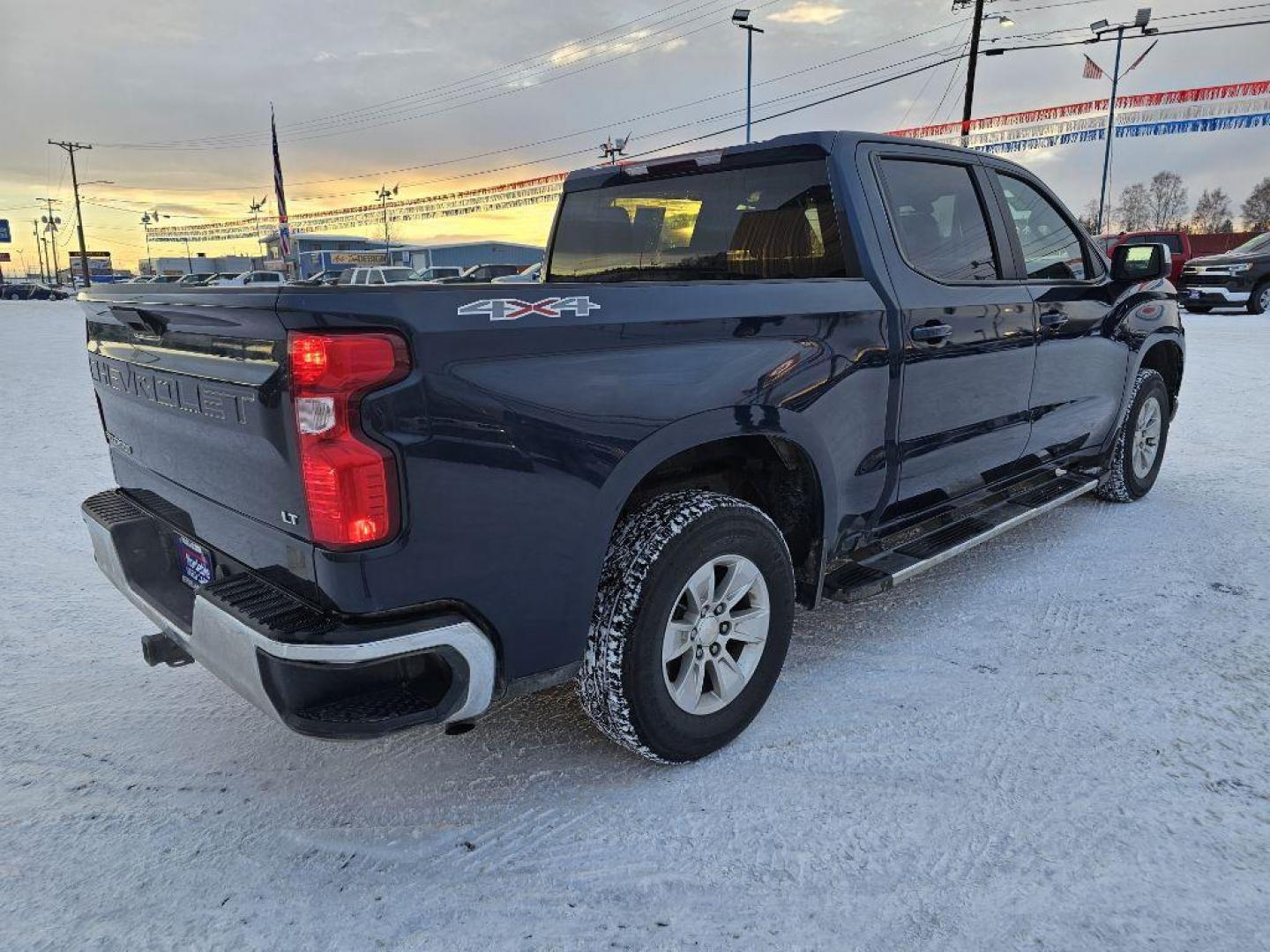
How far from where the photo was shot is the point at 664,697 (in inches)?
95.0

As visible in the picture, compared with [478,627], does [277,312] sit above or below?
above

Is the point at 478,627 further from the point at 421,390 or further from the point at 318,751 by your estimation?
the point at 318,751

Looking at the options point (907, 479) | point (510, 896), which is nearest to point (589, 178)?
point (907, 479)

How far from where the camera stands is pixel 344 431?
1.82 metres

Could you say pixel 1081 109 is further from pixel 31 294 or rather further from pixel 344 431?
pixel 31 294

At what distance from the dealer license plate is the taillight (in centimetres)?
75

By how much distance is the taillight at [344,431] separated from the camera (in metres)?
1.80

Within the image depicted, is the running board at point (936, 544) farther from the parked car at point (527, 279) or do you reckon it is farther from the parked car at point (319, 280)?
the parked car at point (319, 280)

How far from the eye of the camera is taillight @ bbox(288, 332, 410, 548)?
1.80 m

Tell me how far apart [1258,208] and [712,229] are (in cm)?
9011

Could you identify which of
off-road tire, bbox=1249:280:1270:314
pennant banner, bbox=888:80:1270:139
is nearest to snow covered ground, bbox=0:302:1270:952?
off-road tire, bbox=1249:280:1270:314

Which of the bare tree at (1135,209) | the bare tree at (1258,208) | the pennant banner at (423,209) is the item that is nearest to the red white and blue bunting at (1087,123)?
the pennant banner at (423,209)

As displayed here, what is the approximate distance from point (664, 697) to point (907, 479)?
1.38 metres

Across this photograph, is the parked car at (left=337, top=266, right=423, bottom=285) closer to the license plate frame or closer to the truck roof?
the truck roof
